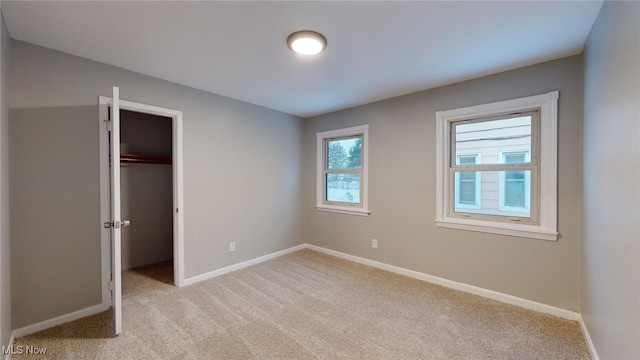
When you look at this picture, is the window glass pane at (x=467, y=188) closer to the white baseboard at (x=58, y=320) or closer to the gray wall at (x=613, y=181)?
the gray wall at (x=613, y=181)

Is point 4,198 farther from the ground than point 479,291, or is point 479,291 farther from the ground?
point 4,198

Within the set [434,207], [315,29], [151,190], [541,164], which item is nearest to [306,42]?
[315,29]

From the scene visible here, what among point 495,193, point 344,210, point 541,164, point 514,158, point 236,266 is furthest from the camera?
point 344,210

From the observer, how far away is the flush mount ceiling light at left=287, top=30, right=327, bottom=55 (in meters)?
1.93

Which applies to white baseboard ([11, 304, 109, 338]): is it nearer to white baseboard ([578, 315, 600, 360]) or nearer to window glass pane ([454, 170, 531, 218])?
window glass pane ([454, 170, 531, 218])

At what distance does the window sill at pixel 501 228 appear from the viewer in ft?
7.88

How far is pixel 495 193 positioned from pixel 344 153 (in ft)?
6.94

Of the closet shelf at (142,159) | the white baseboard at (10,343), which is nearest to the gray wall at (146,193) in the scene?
the closet shelf at (142,159)

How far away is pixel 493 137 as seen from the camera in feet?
9.03

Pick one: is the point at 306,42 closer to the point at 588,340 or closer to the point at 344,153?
the point at 344,153

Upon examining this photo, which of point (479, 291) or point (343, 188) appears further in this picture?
point (343, 188)

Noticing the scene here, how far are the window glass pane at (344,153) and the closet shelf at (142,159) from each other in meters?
2.48

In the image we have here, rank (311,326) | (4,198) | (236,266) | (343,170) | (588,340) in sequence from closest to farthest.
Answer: (4,198) < (588,340) < (311,326) < (236,266) < (343,170)

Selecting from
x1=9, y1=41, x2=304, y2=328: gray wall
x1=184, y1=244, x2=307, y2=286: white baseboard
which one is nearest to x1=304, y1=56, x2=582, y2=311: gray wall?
x1=184, y1=244, x2=307, y2=286: white baseboard
